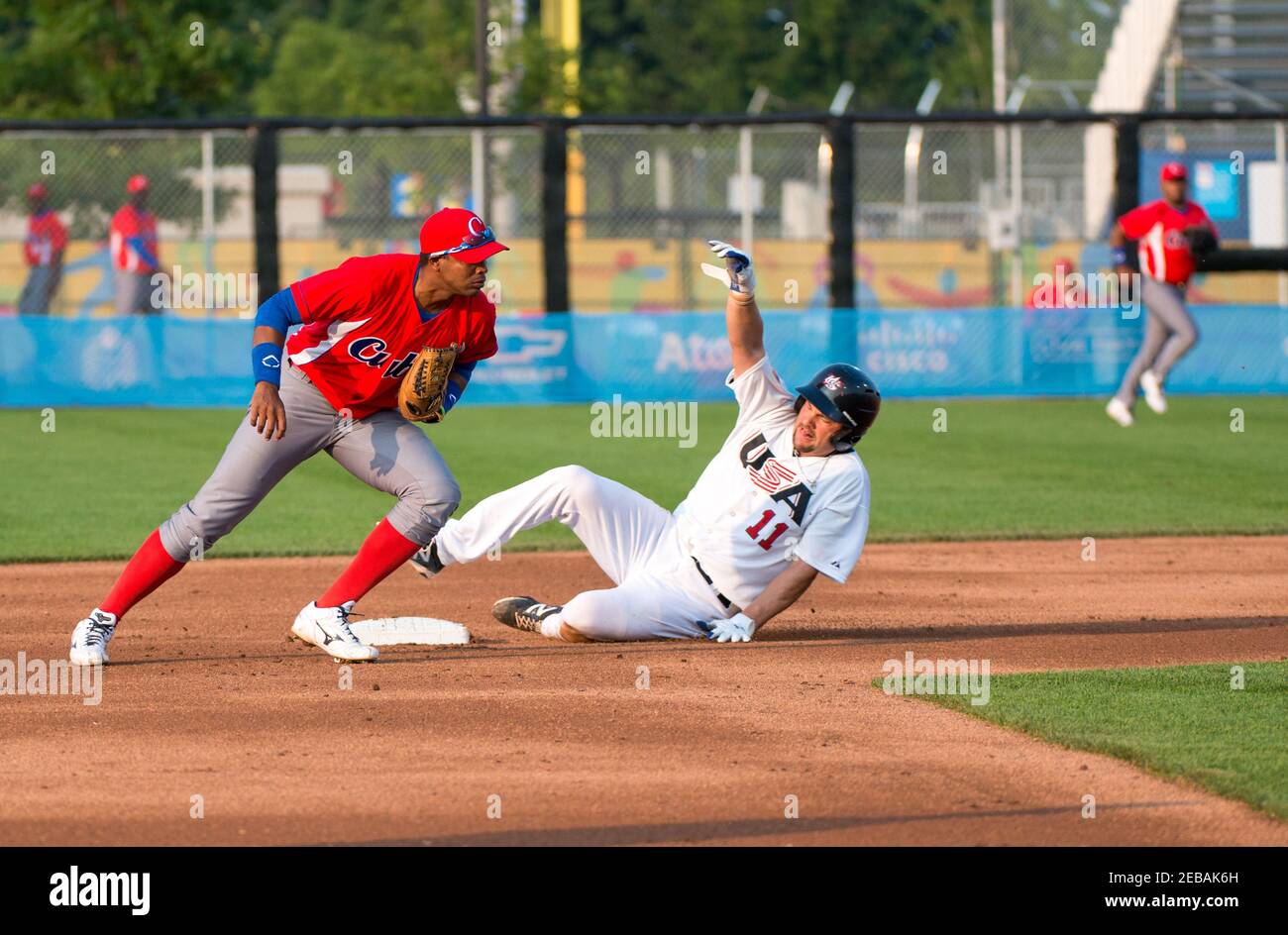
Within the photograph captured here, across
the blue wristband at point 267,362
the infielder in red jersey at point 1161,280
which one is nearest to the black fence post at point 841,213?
the infielder in red jersey at point 1161,280

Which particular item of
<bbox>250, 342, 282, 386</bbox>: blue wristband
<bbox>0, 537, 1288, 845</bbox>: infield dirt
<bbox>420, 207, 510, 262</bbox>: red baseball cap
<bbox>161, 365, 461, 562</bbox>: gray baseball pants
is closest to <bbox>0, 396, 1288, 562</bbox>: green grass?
<bbox>0, 537, 1288, 845</bbox>: infield dirt

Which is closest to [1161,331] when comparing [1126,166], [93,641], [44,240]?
[1126,166]

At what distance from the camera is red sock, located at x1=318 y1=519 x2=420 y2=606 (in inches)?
311

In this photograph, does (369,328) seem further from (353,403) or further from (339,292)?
(353,403)

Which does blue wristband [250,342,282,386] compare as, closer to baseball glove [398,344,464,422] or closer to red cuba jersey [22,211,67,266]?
baseball glove [398,344,464,422]

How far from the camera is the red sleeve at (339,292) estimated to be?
7.51 meters

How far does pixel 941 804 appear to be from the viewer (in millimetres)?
5820

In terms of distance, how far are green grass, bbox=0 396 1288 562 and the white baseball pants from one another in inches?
139

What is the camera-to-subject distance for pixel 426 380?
763 centimetres

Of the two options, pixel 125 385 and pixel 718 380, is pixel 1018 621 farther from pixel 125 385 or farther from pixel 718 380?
pixel 125 385

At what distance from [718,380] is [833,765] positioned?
590 inches

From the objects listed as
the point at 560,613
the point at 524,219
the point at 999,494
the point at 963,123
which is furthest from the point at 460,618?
the point at 524,219

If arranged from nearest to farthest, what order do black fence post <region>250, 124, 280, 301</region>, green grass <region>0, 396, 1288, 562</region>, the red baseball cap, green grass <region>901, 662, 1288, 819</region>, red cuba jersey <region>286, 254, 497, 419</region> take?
green grass <region>901, 662, 1288, 819</region>
the red baseball cap
red cuba jersey <region>286, 254, 497, 419</region>
green grass <region>0, 396, 1288, 562</region>
black fence post <region>250, 124, 280, 301</region>

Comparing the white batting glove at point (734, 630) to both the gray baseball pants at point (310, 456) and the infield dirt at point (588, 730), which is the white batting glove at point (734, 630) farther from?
the gray baseball pants at point (310, 456)
